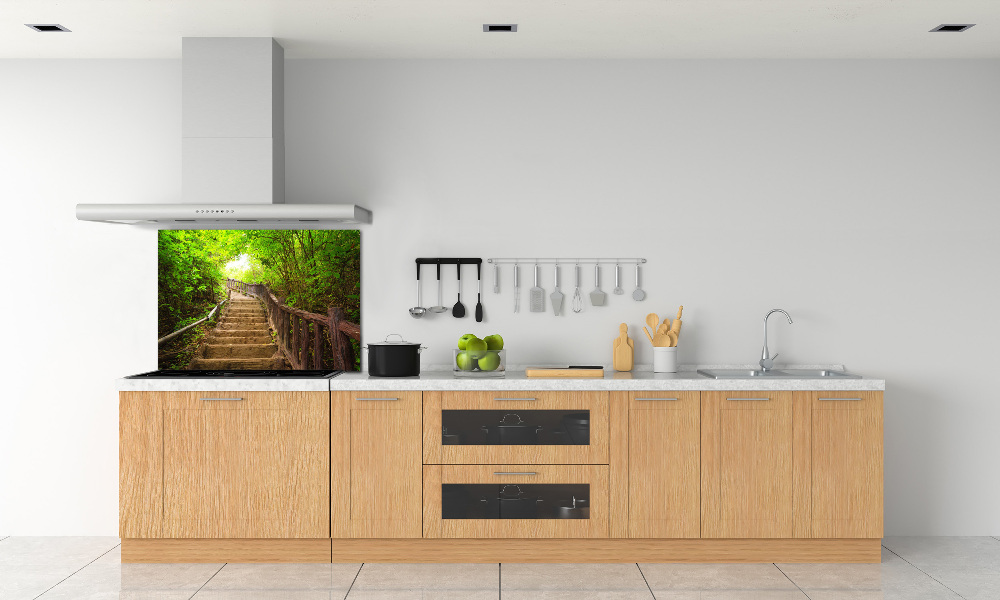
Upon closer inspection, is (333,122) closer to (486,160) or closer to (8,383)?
(486,160)

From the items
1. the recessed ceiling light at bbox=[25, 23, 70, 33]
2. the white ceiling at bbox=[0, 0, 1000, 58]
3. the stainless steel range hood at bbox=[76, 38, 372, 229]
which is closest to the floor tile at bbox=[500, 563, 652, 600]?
the stainless steel range hood at bbox=[76, 38, 372, 229]

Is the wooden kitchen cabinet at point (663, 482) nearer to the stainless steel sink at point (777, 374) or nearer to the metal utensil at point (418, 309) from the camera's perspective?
the stainless steel sink at point (777, 374)

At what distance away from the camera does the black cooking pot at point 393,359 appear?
380 cm

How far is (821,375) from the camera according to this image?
13.3 ft

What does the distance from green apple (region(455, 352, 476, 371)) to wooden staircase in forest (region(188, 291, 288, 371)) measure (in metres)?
1.00

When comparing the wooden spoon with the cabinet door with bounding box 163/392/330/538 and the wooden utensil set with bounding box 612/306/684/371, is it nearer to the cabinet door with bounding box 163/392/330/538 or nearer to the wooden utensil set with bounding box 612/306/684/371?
the wooden utensil set with bounding box 612/306/684/371

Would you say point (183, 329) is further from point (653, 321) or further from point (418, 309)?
point (653, 321)

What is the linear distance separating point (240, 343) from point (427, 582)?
1.69 meters

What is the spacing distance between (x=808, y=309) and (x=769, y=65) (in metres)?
1.34

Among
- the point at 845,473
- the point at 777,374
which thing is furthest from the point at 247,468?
the point at 845,473

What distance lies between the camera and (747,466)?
12.0 ft

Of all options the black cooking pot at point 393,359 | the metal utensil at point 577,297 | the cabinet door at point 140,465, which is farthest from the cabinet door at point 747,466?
the cabinet door at point 140,465

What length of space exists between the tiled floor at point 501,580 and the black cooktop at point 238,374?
0.89m

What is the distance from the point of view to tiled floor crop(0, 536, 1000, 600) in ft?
10.9
